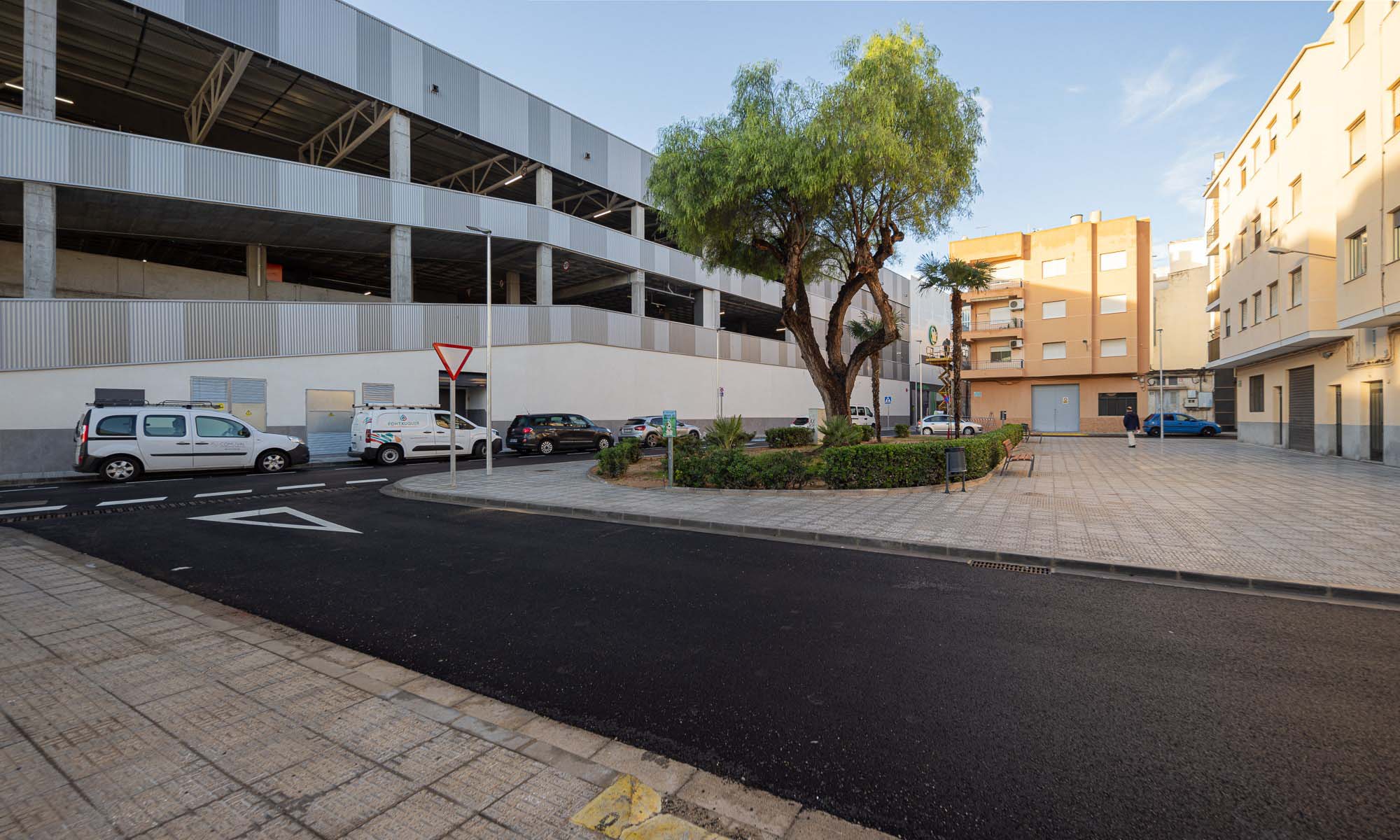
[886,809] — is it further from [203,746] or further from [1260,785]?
[203,746]

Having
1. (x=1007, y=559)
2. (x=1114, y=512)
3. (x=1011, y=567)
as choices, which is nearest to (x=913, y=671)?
(x=1011, y=567)

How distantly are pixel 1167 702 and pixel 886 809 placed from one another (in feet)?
6.83

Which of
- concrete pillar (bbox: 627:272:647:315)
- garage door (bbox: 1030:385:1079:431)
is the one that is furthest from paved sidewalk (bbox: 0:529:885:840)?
garage door (bbox: 1030:385:1079:431)

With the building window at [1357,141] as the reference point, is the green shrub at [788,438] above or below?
below

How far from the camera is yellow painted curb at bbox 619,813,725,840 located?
2.26 metres

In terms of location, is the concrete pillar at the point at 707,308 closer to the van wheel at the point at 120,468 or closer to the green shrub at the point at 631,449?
the green shrub at the point at 631,449

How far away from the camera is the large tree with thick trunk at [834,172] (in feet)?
44.4

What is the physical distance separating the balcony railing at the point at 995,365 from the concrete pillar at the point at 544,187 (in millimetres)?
33332

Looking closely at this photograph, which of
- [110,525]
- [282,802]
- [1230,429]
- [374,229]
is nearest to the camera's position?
[282,802]

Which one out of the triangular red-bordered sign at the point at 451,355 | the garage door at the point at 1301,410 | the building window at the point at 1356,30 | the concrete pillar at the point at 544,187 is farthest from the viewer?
the concrete pillar at the point at 544,187

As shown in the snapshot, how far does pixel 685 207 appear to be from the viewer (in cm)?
1507

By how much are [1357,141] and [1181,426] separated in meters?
23.2

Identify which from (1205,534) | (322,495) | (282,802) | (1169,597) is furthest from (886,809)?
(322,495)

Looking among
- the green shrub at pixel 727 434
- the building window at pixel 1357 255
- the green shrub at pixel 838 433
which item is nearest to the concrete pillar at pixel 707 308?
the green shrub at pixel 727 434
